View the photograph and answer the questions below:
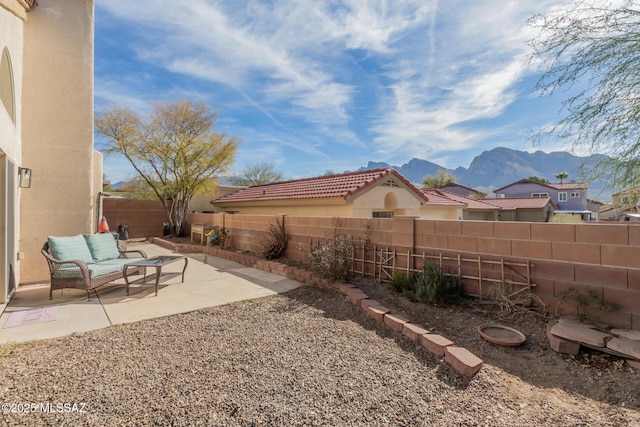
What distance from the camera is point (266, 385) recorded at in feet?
9.56

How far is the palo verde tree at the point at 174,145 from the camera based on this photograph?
1541 cm

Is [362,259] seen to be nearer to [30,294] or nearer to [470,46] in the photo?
[30,294]

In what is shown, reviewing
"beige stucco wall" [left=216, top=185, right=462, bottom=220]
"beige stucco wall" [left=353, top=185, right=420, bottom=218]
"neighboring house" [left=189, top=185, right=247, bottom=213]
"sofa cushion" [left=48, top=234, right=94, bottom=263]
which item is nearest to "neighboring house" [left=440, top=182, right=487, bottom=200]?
"beige stucco wall" [left=353, top=185, right=420, bottom=218]

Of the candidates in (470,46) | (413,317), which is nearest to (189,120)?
(470,46)

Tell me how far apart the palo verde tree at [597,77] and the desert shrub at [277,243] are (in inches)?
271

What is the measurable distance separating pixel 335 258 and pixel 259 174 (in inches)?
1370

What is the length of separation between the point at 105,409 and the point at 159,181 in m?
17.3

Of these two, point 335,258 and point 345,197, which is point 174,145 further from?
point 335,258

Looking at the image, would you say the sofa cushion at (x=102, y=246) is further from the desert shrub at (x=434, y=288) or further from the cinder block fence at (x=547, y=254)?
the desert shrub at (x=434, y=288)

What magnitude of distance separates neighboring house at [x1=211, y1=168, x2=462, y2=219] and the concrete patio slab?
4500 millimetres

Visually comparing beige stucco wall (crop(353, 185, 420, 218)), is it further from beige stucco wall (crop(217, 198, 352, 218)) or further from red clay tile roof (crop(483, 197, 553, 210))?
red clay tile roof (crop(483, 197, 553, 210))

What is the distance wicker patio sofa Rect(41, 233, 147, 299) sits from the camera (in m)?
5.56

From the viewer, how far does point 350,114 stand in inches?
880

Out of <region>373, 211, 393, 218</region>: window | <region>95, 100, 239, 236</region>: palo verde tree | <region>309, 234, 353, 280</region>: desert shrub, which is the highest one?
<region>95, 100, 239, 236</region>: palo verde tree
